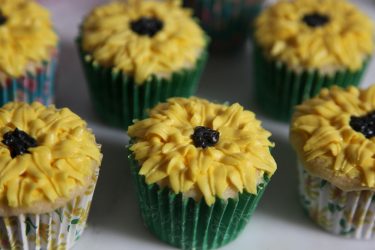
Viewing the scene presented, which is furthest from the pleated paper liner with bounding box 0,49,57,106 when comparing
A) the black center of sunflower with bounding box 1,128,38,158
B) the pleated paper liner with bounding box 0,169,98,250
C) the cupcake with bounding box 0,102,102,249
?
the pleated paper liner with bounding box 0,169,98,250

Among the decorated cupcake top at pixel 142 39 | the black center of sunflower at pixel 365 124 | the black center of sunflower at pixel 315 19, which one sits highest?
the black center of sunflower at pixel 315 19

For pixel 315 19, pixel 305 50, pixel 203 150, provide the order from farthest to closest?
pixel 315 19, pixel 305 50, pixel 203 150

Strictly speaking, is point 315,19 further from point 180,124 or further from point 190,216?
point 190,216

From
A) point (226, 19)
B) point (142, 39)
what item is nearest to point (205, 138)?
point (142, 39)

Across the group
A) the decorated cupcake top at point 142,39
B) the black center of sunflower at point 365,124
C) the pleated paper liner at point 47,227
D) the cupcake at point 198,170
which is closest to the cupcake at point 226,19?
the decorated cupcake top at point 142,39

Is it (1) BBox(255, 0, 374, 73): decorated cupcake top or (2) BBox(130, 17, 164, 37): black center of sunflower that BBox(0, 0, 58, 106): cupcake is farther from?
(1) BBox(255, 0, 374, 73): decorated cupcake top

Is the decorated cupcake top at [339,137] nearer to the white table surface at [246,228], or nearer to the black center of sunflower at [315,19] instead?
the white table surface at [246,228]
